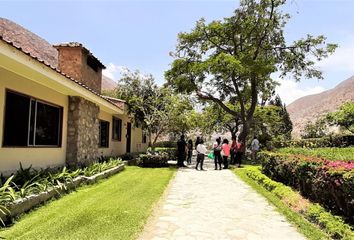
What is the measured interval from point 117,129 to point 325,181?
601 inches

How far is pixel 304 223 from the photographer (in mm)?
6391

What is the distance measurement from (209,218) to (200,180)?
6.11m

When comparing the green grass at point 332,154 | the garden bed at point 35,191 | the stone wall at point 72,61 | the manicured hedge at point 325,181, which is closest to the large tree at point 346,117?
the green grass at point 332,154


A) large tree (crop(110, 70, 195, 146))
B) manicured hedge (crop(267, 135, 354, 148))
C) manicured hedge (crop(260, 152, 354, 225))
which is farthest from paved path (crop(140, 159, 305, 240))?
manicured hedge (crop(267, 135, 354, 148))

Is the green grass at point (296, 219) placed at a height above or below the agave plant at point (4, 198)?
below

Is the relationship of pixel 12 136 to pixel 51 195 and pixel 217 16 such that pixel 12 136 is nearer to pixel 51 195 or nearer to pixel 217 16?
pixel 51 195

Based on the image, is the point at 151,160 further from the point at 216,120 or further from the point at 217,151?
the point at 216,120

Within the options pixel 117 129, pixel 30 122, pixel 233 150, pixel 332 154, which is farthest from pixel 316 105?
pixel 30 122

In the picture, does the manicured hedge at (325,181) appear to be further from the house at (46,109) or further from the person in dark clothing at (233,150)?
the person in dark clothing at (233,150)

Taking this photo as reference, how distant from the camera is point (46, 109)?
34.7 feet

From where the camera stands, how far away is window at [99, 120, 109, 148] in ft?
57.2

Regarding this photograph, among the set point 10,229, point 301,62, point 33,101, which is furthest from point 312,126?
point 10,229

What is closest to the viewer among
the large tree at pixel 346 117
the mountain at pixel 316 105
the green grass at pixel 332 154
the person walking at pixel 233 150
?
the green grass at pixel 332 154

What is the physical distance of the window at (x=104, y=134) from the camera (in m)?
17.4
